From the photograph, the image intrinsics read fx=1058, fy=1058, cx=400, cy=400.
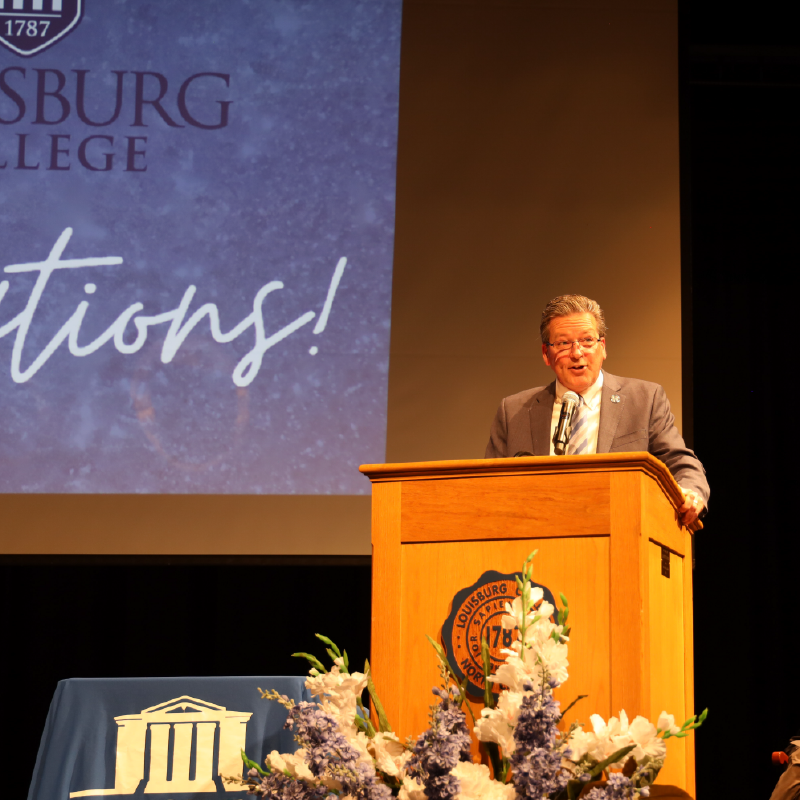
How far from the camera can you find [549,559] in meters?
1.73

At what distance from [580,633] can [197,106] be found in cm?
274

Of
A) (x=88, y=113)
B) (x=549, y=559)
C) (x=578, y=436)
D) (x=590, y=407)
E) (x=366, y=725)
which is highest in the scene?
(x=88, y=113)

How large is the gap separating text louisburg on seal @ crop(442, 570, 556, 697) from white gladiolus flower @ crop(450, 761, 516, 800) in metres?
0.16

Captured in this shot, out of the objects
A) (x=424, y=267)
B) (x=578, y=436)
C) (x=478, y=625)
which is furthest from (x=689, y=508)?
(x=424, y=267)

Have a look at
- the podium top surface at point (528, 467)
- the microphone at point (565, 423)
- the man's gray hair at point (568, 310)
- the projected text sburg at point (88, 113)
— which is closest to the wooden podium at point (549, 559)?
the podium top surface at point (528, 467)

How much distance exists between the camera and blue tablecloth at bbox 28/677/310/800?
91.6 inches

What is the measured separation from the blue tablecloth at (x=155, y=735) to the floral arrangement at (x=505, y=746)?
26.9 inches

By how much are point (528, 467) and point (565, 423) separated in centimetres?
28

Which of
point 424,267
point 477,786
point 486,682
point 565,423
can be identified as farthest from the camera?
point 424,267

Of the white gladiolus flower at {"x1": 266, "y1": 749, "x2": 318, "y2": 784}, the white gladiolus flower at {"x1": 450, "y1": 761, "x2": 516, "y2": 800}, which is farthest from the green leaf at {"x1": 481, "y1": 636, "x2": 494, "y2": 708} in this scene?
the white gladiolus flower at {"x1": 266, "y1": 749, "x2": 318, "y2": 784}

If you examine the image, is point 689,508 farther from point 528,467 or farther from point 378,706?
point 378,706

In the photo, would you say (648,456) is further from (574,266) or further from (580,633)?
(574,266)

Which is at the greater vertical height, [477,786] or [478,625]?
[478,625]

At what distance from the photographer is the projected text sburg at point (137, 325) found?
12.0 feet
